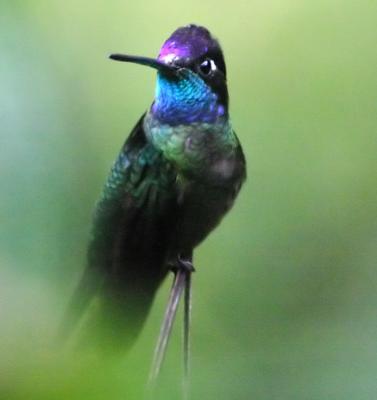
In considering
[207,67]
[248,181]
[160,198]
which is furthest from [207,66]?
[248,181]

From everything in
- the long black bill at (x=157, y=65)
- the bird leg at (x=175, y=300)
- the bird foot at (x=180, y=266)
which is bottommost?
the bird leg at (x=175, y=300)

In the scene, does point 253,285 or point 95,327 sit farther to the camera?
point 253,285

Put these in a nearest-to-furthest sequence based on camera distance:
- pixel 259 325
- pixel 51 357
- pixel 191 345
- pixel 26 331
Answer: pixel 51 357 → pixel 26 331 → pixel 191 345 → pixel 259 325

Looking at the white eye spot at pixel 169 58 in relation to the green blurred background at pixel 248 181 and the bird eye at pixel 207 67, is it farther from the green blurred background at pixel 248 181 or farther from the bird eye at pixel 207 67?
the green blurred background at pixel 248 181

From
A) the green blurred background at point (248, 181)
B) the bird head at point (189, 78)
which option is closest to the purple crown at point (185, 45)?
the bird head at point (189, 78)

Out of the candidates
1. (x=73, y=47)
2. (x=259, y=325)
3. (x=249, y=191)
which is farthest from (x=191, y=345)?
(x=73, y=47)

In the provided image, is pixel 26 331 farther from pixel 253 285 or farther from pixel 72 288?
pixel 253 285
